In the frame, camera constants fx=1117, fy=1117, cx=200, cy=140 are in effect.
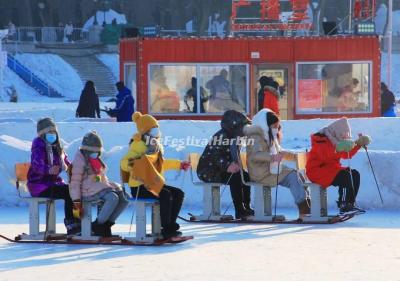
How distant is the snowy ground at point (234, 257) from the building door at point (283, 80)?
434 inches

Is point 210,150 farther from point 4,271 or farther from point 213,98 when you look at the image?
point 213,98

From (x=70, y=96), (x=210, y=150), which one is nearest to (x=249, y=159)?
(x=210, y=150)

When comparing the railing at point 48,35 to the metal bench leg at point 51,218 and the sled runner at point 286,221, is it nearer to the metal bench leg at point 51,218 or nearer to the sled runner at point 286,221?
the sled runner at point 286,221

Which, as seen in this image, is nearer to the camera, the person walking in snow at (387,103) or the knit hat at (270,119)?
the knit hat at (270,119)

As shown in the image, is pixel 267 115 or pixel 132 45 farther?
pixel 132 45

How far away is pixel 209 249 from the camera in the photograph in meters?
10.4

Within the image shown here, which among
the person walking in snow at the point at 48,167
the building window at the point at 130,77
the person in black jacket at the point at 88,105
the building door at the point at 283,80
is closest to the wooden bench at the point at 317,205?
the person walking in snow at the point at 48,167

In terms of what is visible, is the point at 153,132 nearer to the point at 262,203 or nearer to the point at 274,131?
the point at 274,131

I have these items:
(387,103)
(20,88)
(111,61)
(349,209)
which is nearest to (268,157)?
(349,209)

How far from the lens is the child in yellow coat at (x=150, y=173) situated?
422 inches

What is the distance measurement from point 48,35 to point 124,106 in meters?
40.6

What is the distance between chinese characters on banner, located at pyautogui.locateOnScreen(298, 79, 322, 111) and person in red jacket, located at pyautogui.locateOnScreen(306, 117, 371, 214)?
34.8 ft

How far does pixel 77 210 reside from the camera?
36.3 ft

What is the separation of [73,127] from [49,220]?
680 centimetres
